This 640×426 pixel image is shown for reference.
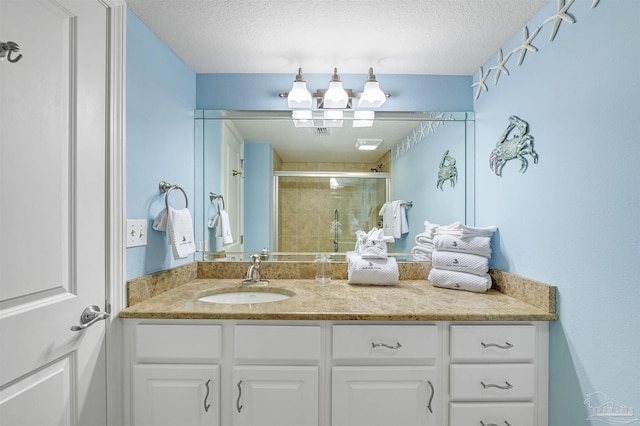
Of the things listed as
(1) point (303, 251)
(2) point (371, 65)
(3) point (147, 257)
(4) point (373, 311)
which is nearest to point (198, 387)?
(3) point (147, 257)

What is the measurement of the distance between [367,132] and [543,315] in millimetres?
1255

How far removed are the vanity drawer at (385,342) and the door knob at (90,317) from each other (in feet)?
2.86

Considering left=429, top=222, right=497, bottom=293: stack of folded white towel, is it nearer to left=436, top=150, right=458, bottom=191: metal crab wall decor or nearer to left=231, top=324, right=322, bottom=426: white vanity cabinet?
left=436, top=150, right=458, bottom=191: metal crab wall decor

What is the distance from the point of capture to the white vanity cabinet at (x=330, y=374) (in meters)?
1.17

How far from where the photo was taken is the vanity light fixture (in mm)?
1648

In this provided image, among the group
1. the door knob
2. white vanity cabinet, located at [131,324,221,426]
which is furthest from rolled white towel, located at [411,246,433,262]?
the door knob

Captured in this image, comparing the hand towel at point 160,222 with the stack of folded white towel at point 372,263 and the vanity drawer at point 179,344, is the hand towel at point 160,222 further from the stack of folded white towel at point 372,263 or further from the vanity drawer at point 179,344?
the stack of folded white towel at point 372,263

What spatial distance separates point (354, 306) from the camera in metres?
1.26

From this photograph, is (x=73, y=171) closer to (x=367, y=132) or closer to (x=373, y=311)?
(x=373, y=311)

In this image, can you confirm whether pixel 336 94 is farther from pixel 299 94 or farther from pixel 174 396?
pixel 174 396

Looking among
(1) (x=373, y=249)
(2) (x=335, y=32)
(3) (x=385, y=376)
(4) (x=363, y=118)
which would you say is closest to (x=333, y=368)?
(3) (x=385, y=376)

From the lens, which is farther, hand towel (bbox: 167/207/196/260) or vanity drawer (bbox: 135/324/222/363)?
hand towel (bbox: 167/207/196/260)

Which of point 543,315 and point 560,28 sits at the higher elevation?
point 560,28

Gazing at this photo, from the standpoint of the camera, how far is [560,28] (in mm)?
1146
